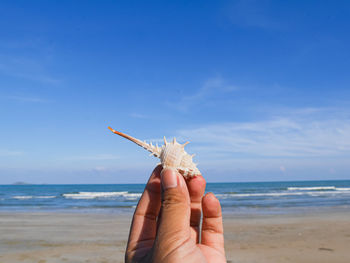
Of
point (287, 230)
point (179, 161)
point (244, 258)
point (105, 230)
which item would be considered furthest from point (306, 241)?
point (179, 161)

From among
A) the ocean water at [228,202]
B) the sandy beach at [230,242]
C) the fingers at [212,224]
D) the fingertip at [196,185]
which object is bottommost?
the ocean water at [228,202]

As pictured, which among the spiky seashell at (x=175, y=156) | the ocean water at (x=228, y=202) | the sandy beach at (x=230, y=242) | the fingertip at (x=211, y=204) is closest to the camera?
the spiky seashell at (x=175, y=156)

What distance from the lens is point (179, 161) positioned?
2.67 m

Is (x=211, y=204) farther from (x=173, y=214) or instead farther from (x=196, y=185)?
(x=173, y=214)

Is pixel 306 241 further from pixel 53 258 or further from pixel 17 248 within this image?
pixel 17 248

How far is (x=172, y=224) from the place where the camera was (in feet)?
6.99

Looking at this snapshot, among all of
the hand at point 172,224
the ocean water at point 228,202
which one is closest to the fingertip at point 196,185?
the hand at point 172,224

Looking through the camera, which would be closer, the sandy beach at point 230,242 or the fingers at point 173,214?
the fingers at point 173,214

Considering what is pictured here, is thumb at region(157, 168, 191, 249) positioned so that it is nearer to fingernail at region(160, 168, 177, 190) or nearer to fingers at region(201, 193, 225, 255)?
fingernail at region(160, 168, 177, 190)

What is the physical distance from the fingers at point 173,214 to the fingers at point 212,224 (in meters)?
0.66

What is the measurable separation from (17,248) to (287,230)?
7.81 m

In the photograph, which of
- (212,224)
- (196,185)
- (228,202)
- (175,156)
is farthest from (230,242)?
(228,202)

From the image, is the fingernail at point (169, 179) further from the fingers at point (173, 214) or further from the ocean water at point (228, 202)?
the ocean water at point (228, 202)

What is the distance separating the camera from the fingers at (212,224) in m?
2.83
